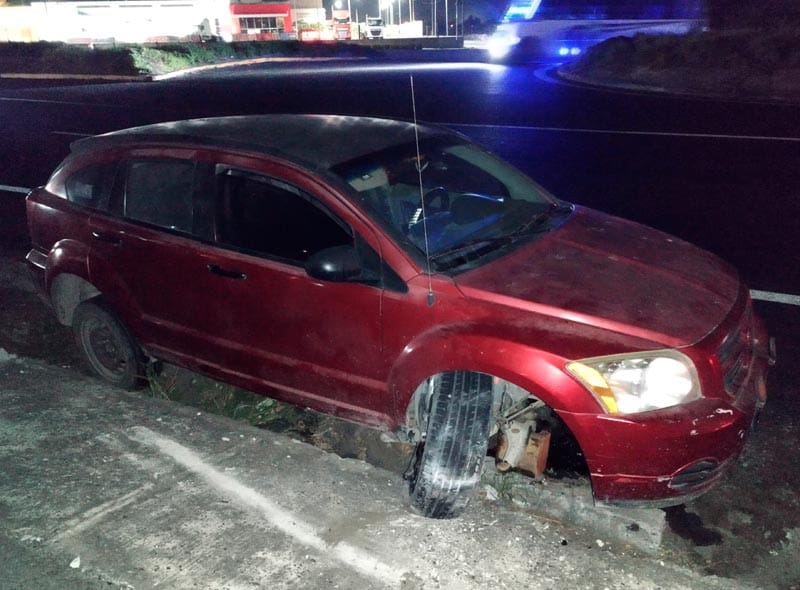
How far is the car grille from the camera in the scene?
296 cm

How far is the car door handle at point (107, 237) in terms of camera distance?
13.5 ft

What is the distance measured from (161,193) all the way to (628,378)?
8.79 ft

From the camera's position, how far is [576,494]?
3127mm

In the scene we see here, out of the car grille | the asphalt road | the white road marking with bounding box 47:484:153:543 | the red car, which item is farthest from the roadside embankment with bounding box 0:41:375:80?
the car grille

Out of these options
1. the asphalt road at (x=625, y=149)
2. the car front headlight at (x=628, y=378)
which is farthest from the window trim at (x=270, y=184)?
the asphalt road at (x=625, y=149)

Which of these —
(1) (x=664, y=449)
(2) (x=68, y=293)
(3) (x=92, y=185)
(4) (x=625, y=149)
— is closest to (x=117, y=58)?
(4) (x=625, y=149)

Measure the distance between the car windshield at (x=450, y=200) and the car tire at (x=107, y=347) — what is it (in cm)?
183

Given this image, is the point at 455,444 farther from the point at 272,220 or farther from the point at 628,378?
the point at 272,220

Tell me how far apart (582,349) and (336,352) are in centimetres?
119

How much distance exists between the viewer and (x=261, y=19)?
210 ft

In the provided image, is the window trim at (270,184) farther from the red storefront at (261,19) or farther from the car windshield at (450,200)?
the red storefront at (261,19)

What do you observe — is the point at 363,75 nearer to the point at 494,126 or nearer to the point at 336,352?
the point at 494,126

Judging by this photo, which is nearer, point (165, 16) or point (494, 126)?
point (494, 126)

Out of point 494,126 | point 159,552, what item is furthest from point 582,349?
point 494,126
